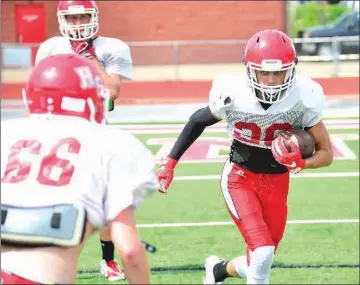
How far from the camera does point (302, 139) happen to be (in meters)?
5.29

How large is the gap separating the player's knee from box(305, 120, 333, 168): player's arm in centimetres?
54

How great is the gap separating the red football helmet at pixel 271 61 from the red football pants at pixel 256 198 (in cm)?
53

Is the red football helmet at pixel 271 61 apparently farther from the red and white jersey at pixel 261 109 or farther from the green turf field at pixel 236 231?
the green turf field at pixel 236 231

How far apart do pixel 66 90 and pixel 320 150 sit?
2.47m

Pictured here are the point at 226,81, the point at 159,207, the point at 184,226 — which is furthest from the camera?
the point at 159,207

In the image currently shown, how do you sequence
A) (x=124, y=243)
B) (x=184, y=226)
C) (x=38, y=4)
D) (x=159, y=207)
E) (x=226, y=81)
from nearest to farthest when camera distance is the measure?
(x=124, y=243), (x=226, y=81), (x=184, y=226), (x=159, y=207), (x=38, y=4)

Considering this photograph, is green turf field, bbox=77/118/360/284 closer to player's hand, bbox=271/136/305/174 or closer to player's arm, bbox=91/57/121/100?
player's arm, bbox=91/57/121/100

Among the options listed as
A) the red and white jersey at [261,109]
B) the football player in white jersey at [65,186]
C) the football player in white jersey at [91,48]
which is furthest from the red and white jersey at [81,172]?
the football player in white jersey at [91,48]

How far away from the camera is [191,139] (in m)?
5.57

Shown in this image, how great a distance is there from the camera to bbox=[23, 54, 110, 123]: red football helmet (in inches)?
129

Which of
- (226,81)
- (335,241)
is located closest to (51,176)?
(226,81)

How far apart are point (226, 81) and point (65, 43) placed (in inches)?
62.9

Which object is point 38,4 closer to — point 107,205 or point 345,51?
point 345,51

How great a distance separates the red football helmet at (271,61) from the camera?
5.15m
